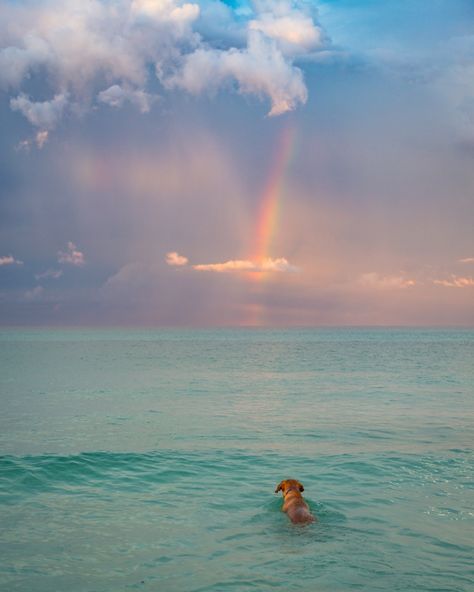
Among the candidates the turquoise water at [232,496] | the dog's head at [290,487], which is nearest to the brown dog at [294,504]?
the dog's head at [290,487]

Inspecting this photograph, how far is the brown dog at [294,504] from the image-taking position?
13109mm

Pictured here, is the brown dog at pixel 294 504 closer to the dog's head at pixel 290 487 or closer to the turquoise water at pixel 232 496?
the dog's head at pixel 290 487

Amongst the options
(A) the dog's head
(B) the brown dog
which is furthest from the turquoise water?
(A) the dog's head

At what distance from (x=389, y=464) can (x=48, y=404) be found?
78.0 ft

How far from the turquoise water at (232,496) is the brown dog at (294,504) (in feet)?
0.83

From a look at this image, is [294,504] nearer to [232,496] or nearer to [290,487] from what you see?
[290,487]

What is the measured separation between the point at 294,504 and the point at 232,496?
2941 millimetres

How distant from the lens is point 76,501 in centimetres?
1557

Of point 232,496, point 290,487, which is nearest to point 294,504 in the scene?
point 290,487

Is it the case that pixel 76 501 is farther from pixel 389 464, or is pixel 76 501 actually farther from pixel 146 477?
pixel 389 464

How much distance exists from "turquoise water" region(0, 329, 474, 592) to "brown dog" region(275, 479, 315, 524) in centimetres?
25

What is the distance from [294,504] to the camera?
13.4 metres

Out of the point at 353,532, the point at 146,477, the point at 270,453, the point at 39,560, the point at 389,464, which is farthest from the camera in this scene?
the point at 270,453

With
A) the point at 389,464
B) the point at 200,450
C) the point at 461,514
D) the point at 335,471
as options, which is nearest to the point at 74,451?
the point at 200,450
